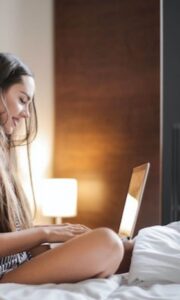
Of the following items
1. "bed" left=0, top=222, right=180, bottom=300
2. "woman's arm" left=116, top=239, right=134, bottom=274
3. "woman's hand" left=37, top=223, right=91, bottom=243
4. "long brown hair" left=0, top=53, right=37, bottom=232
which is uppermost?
"long brown hair" left=0, top=53, right=37, bottom=232

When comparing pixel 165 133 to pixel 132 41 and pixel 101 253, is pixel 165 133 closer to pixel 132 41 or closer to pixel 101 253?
pixel 132 41

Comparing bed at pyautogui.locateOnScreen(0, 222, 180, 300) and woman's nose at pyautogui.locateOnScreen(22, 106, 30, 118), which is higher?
woman's nose at pyautogui.locateOnScreen(22, 106, 30, 118)

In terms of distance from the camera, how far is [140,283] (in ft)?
3.68

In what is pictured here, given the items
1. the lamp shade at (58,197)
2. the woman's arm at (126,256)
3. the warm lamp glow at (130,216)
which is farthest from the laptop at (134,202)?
the lamp shade at (58,197)

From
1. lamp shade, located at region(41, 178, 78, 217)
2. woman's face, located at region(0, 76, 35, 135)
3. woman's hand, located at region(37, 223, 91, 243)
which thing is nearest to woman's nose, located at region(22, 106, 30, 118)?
woman's face, located at region(0, 76, 35, 135)

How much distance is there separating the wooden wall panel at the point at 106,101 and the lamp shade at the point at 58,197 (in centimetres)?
29

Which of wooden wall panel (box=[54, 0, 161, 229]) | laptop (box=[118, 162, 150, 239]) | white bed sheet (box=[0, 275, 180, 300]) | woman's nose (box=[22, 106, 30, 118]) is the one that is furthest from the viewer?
wooden wall panel (box=[54, 0, 161, 229])

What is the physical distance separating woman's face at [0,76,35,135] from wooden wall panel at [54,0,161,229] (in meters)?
1.36

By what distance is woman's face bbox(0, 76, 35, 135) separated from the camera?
1571 millimetres

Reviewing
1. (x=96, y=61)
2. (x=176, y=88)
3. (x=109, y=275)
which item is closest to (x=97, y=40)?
(x=96, y=61)

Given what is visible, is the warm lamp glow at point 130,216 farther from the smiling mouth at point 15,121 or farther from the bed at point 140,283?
the smiling mouth at point 15,121

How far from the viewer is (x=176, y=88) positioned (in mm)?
3506

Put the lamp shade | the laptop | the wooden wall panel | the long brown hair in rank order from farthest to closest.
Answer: the wooden wall panel
the lamp shade
the laptop
the long brown hair

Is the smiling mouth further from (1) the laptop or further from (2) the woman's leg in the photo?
(2) the woman's leg
